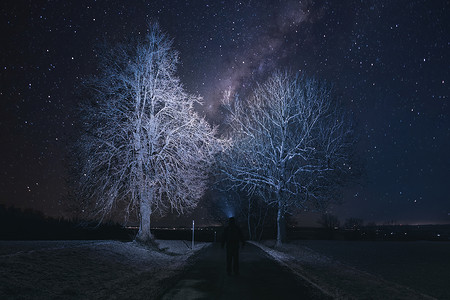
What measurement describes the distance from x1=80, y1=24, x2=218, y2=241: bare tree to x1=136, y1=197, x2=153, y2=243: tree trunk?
56 mm

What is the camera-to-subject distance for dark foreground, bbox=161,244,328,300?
7.96m

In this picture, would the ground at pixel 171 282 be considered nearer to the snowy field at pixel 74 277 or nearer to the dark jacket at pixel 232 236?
the snowy field at pixel 74 277

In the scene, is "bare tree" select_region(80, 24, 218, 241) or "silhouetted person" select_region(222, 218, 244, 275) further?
"bare tree" select_region(80, 24, 218, 241)

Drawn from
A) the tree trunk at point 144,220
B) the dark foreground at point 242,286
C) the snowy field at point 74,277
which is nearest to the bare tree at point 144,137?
the tree trunk at point 144,220

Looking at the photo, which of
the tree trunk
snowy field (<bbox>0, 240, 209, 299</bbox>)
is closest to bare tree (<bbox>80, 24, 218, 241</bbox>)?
the tree trunk

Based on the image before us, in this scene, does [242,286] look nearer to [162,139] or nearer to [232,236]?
[232,236]

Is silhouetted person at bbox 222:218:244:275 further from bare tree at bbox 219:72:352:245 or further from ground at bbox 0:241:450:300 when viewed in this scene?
bare tree at bbox 219:72:352:245

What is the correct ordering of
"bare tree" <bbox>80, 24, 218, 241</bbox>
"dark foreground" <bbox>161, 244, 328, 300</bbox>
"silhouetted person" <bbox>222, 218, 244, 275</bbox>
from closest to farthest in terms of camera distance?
"dark foreground" <bbox>161, 244, 328, 300</bbox>
"silhouetted person" <bbox>222, 218, 244, 275</bbox>
"bare tree" <bbox>80, 24, 218, 241</bbox>

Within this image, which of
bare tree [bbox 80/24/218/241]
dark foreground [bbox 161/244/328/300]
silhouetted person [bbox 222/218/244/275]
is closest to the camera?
dark foreground [bbox 161/244/328/300]

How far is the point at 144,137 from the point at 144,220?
4813 millimetres

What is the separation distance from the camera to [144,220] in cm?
1969

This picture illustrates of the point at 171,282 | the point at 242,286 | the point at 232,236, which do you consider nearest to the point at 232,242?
the point at 232,236

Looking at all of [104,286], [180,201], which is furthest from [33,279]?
[180,201]

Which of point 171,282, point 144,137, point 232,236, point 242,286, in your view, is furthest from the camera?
point 144,137
